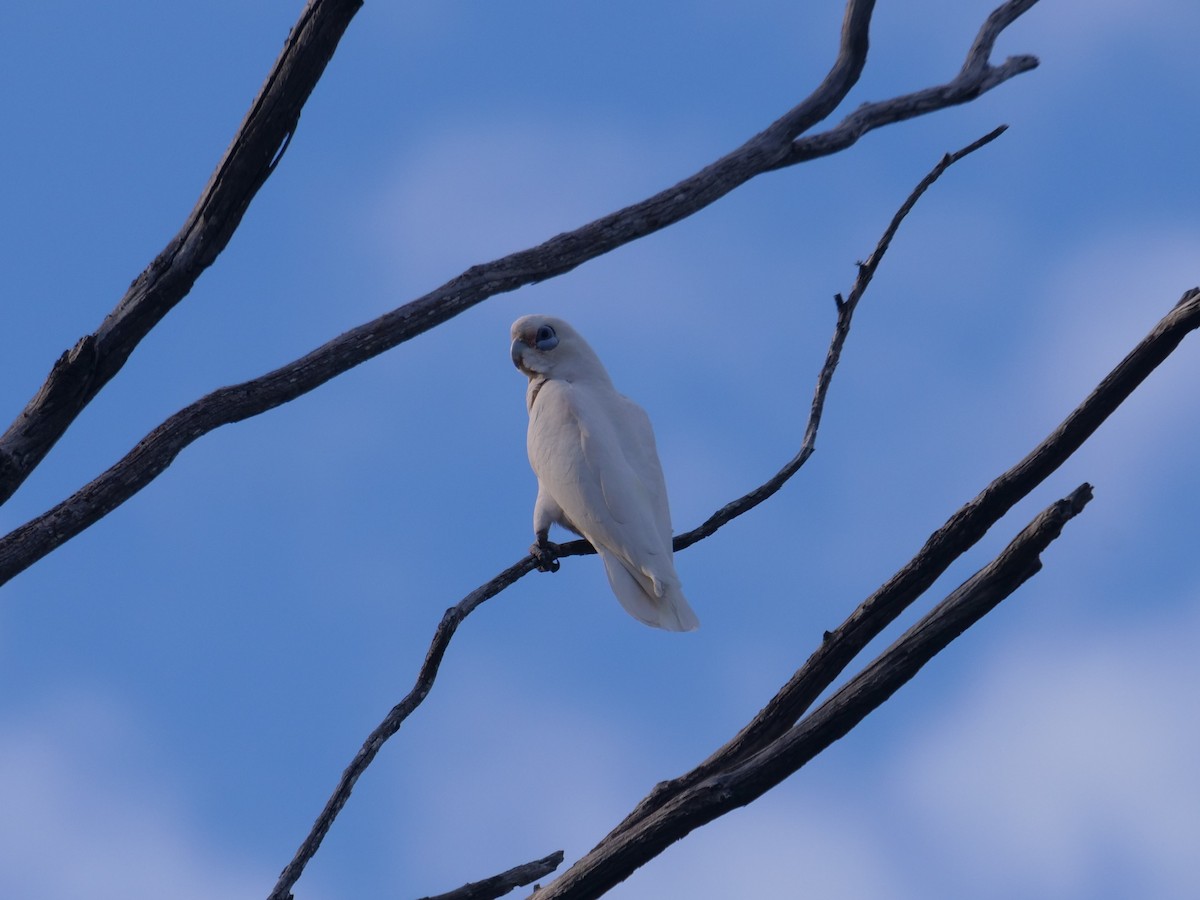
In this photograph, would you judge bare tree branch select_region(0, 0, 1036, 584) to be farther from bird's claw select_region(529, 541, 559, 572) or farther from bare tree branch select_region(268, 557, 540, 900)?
bird's claw select_region(529, 541, 559, 572)

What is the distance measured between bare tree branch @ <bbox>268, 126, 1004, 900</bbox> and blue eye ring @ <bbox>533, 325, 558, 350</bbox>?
1.03 metres

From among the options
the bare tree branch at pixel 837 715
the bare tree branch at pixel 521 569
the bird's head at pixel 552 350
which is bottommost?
the bare tree branch at pixel 837 715

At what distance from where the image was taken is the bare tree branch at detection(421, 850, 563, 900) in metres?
2.83

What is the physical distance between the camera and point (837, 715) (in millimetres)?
2350

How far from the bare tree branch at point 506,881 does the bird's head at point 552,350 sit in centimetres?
207

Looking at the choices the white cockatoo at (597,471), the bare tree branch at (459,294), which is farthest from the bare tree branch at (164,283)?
the white cockatoo at (597,471)

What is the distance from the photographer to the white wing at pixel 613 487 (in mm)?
3750

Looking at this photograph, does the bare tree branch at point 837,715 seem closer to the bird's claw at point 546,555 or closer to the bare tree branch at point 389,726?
the bare tree branch at point 389,726

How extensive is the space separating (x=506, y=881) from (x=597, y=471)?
4.92 feet

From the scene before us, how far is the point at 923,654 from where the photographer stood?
7.67 feet

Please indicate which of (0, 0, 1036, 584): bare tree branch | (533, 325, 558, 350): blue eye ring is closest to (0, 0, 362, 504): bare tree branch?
(0, 0, 1036, 584): bare tree branch

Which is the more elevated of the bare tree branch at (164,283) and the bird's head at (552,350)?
the bird's head at (552,350)

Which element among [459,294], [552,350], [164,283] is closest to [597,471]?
[552,350]

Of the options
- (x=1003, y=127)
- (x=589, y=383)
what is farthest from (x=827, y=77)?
(x=589, y=383)
